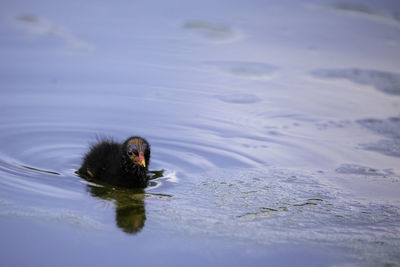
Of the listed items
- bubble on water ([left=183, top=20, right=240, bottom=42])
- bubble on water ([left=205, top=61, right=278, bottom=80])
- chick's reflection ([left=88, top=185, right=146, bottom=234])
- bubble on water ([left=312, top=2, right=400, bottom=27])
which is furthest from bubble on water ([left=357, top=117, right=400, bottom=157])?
bubble on water ([left=312, top=2, right=400, bottom=27])

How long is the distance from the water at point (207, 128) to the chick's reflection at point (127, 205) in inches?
1.1

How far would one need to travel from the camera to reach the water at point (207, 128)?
5777 millimetres

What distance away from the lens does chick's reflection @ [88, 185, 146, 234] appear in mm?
6023

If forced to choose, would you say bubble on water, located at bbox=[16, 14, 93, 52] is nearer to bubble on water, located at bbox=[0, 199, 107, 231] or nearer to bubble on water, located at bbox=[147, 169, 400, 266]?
bubble on water, located at bbox=[147, 169, 400, 266]

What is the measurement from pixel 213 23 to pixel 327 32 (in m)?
2.50

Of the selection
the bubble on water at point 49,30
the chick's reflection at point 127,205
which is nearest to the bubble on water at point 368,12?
the bubble on water at point 49,30

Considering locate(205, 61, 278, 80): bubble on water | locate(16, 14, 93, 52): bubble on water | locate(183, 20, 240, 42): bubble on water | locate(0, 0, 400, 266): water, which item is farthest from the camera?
locate(183, 20, 240, 42): bubble on water

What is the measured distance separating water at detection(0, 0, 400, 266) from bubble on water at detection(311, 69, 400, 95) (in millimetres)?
36

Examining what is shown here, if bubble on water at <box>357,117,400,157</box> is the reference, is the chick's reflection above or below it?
below

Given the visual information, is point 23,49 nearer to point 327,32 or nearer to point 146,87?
point 146,87

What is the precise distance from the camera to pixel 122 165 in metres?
7.48

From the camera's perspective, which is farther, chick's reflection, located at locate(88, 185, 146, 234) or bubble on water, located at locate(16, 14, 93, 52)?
bubble on water, located at locate(16, 14, 93, 52)

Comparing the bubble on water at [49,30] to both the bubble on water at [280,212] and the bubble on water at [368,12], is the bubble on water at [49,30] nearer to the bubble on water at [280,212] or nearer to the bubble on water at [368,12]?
the bubble on water at [280,212]

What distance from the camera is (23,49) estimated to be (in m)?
11.7
